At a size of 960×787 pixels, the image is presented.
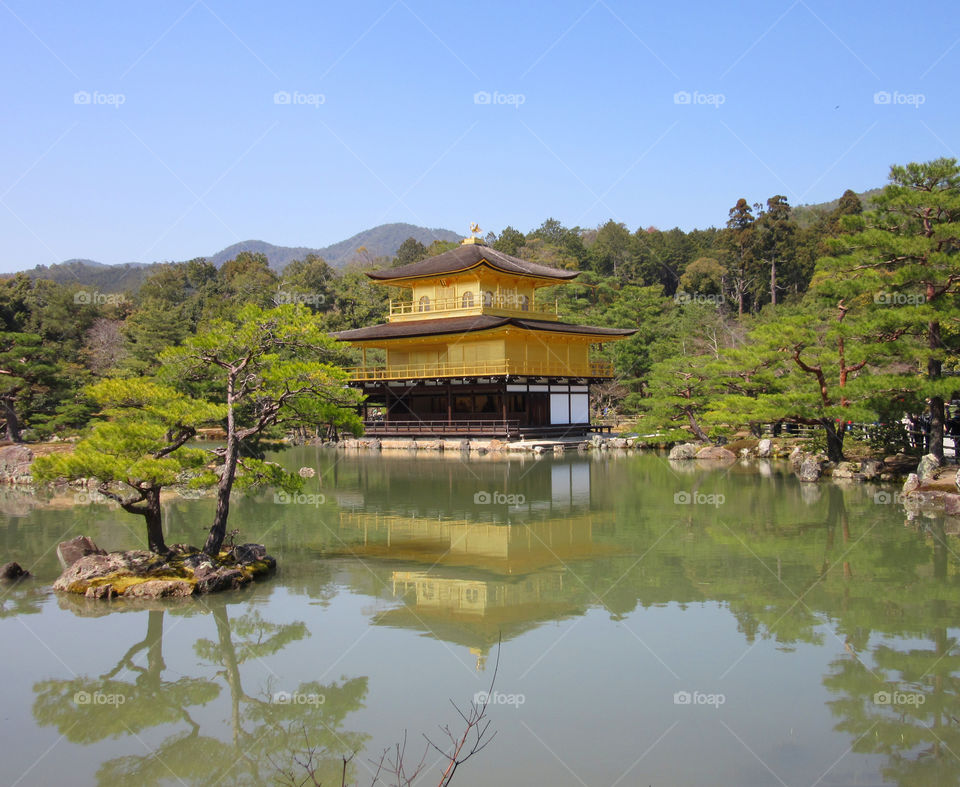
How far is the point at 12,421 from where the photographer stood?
23.8m

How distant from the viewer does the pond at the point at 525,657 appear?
18.5ft

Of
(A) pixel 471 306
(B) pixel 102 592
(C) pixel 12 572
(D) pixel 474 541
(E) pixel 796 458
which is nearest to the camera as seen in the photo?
(B) pixel 102 592

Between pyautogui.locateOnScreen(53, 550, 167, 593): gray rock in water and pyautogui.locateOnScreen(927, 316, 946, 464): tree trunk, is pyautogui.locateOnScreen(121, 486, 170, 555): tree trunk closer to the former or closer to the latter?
pyautogui.locateOnScreen(53, 550, 167, 593): gray rock in water

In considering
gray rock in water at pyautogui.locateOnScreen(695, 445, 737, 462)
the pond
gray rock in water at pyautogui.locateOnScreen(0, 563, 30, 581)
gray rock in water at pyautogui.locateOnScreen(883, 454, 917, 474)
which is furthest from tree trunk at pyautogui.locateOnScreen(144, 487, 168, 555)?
gray rock in water at pyautogui.locateOnScreen(695, 445, 737, 462)

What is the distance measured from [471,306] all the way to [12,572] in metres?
24.9

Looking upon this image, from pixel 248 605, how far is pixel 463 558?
337 cm

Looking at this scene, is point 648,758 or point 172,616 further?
point 172,616

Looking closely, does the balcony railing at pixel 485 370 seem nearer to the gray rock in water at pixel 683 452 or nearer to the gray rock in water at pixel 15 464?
the gray rock in water at pixel 683 452

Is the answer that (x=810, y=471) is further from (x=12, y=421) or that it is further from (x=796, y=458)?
(x=12, y=421)

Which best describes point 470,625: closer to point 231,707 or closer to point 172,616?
point 231,707

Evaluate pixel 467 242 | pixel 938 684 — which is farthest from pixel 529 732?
pixel 467 242

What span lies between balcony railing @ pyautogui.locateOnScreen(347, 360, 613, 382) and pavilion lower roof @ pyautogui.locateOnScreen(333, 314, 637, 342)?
4.71 ft

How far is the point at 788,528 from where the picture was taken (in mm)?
13688

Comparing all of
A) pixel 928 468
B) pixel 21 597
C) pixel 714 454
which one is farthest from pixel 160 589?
pixel 714 454
